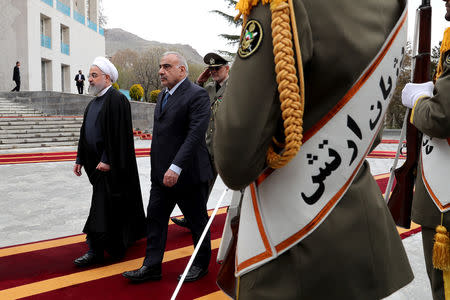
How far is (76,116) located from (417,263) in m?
18.2

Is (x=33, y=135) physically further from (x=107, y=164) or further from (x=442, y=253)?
(x=442, y=253)

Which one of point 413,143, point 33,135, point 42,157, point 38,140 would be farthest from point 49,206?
point 33,135

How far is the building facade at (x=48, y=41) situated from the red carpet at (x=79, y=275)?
24010 mm

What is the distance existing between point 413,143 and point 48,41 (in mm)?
29771

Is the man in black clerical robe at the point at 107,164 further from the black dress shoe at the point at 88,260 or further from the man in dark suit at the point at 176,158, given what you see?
the man in dark suit at the point at 176,158

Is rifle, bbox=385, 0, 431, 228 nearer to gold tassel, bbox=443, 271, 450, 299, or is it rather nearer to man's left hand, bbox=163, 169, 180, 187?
gold tassel, bbox=443, 271, 450, 299

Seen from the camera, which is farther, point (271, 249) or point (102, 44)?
point (102, 44)

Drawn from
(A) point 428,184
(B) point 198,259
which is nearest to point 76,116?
(B) point 198,259

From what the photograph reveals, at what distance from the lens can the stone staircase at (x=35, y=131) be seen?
14.5 m

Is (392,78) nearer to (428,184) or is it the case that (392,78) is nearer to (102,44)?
A: (428,184)

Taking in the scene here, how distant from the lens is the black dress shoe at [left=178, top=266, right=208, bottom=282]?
3.41 m

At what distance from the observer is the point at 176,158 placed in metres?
3.23

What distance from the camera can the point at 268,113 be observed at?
42.5 inches

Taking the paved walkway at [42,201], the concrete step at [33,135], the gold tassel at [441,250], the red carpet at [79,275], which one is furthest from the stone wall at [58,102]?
the gold tassel at [441,250]
